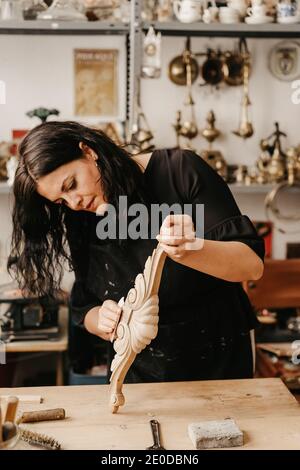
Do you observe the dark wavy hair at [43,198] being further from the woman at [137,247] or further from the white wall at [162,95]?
the white wall at [162,95]

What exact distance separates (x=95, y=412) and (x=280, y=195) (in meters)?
2.07

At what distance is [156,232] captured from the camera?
197 centimetres

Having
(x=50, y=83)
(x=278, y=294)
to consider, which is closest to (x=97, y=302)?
(x=278, y=294)

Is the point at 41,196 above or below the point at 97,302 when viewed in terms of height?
above

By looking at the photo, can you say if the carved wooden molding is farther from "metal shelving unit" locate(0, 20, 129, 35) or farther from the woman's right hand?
"metal shelving unit" locate(0, 20, 129, 35)

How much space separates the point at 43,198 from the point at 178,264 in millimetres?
466

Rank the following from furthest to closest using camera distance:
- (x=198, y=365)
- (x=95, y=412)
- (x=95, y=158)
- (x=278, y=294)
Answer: (x=278, y=294), (x=198, y=365), (x=95, y=158), (x=95, y=412)

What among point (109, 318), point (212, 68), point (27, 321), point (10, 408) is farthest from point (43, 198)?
point (212, 68)

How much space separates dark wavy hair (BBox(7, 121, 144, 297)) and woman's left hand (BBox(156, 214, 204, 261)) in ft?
1.26

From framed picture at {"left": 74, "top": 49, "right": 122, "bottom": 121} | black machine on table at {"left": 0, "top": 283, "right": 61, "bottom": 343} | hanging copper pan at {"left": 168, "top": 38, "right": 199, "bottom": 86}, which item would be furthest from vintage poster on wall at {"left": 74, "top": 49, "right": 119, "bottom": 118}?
black machine on table at {"left": 0, "top": 283, "right": 61, "bottom": 343}

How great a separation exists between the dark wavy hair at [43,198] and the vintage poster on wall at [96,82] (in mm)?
1332

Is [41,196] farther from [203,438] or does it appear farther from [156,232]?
[203,438]
